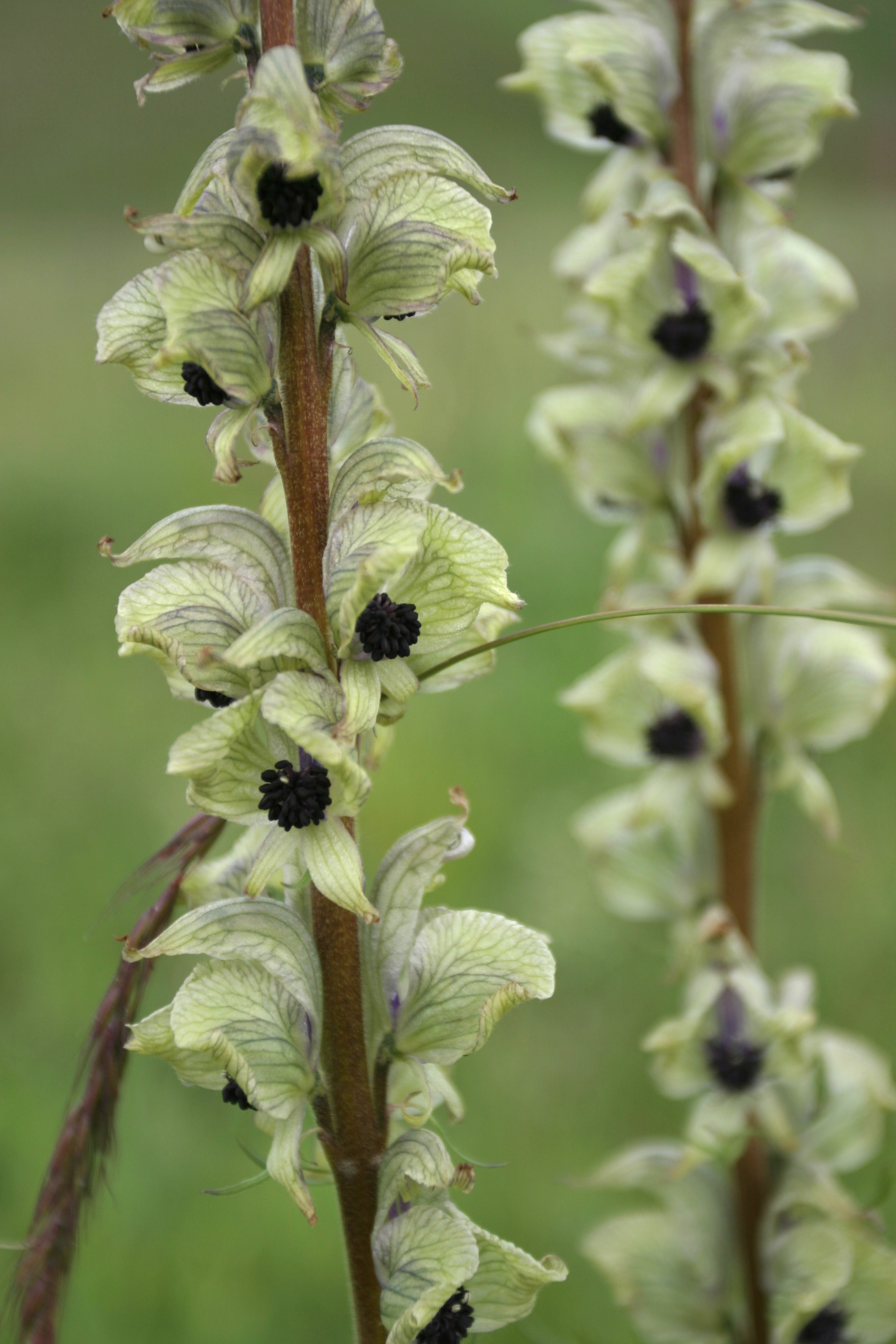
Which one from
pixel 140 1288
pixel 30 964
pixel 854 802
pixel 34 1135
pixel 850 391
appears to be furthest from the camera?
pixel 850 391

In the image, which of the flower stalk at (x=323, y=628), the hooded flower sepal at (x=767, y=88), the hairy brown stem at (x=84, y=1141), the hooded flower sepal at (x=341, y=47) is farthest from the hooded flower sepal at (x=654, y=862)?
the hooded flower sepal at (x=341, y=47)

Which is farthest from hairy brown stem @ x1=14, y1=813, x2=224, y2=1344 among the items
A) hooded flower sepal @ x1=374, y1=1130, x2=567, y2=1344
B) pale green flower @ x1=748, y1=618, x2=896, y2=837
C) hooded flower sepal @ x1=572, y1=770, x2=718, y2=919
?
pale green flower @ x1=748, y1=618, x2=896, y2=837

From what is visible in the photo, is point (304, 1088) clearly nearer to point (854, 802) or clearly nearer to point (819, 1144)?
point (819, 1144)

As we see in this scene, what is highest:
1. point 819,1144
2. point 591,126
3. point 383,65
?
point 383,65

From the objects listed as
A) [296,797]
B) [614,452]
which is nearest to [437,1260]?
[296,797]

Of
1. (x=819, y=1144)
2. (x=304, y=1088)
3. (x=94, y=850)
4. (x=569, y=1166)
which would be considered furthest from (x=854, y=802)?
(x=304, y=1088)

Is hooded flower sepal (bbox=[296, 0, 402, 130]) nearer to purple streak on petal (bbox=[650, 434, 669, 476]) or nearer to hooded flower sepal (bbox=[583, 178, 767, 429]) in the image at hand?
hooded flower sepal (bbox=[583, 178, 767, 429])

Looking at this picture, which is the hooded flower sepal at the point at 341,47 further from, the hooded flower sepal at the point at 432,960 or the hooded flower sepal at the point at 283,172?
the hooded flower sepal at the point at 432,960
